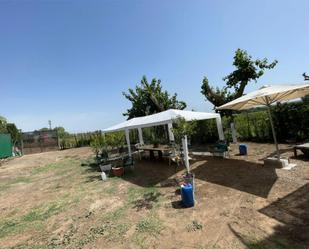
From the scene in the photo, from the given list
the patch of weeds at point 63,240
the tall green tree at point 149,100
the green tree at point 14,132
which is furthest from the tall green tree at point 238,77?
the green tree at point 14,132

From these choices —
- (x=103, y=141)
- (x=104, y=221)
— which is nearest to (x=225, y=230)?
(x=104, y=221)

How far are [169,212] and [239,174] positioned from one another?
2.97m

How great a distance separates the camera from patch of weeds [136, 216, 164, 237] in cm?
364

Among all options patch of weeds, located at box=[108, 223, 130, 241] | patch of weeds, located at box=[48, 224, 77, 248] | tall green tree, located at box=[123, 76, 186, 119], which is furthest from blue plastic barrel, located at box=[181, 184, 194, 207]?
tall green tree, located at box=[123, 76, 186, 119]

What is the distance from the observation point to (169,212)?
4285 mm

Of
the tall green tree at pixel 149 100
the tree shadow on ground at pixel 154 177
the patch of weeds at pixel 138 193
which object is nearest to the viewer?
the patch of weeds at pixel 138 193

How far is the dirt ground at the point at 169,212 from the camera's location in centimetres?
329

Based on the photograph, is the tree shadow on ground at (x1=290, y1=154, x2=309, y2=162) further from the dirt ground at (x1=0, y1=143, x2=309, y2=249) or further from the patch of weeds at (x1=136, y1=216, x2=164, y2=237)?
the patch of weeds at (x1=136, y1=216, x2=164, y2=237)

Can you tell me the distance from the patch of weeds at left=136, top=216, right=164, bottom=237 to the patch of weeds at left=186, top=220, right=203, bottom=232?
1.63ft

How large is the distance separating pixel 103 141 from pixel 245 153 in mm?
6489

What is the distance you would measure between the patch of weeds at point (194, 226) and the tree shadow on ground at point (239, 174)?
179 centimetres

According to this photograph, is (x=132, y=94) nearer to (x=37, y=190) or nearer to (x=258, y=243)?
(x=37, y=190)

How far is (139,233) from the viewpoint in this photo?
364cm

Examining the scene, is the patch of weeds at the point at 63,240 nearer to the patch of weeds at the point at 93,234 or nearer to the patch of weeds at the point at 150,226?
the patch of weeds at the point at 93,234
